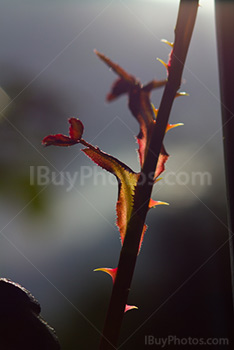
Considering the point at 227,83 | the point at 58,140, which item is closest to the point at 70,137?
the point at 58,140

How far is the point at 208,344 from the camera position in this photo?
1.17 feet

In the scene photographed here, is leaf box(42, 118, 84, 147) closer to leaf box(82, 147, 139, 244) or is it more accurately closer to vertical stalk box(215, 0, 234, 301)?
leaf box(82, 147, 139, 244)

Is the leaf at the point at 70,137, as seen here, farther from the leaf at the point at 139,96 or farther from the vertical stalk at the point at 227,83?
the vertical stalk at the point at 227,83

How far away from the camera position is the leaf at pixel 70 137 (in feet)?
0.73

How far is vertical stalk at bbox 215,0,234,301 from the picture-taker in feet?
0.92

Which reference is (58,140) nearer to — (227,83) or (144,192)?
(144,192)

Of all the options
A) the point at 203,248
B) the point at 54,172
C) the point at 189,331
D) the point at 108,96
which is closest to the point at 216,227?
the point at 203,248

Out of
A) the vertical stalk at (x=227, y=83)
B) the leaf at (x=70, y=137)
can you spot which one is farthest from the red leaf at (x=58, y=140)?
the vertical stalk at (x=227, y=83)

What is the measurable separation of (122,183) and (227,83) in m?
0.18

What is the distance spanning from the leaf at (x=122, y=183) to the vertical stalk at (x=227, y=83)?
0.35ft

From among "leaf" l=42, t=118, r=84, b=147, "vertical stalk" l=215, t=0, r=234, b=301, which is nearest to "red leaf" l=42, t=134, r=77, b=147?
"leaf" l=42, t=118, r=84, b=147

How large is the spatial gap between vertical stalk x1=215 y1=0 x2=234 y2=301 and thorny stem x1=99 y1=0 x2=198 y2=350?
10 centimetres

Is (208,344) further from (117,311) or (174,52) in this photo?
(174,52)

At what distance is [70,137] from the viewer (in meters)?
0.23
